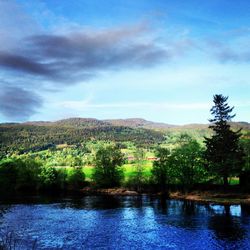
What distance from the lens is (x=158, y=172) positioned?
111 meters

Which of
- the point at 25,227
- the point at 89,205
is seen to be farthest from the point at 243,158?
the point at 25,227

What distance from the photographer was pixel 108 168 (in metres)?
129

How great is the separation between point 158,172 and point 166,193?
282 inches

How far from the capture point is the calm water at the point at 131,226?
4650cm

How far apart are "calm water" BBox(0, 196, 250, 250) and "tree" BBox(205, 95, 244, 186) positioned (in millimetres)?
13214

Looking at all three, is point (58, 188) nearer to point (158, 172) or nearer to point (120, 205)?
point (158, 172)

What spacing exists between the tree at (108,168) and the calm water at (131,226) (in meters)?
42.6

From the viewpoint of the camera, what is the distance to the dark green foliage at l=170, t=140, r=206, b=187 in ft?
332

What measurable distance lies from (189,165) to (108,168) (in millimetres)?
35947

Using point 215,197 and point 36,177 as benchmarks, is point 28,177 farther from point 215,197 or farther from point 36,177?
point 215,197

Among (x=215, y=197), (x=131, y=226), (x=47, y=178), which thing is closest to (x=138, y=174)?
(x=215, y=197)

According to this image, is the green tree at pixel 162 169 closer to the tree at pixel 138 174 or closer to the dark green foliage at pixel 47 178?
the tree at pixel 138 174

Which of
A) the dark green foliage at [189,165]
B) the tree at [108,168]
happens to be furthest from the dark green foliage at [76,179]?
the dark green foliage at [189,165]

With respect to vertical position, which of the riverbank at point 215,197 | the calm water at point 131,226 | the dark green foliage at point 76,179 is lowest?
the calm water at point 131,226
